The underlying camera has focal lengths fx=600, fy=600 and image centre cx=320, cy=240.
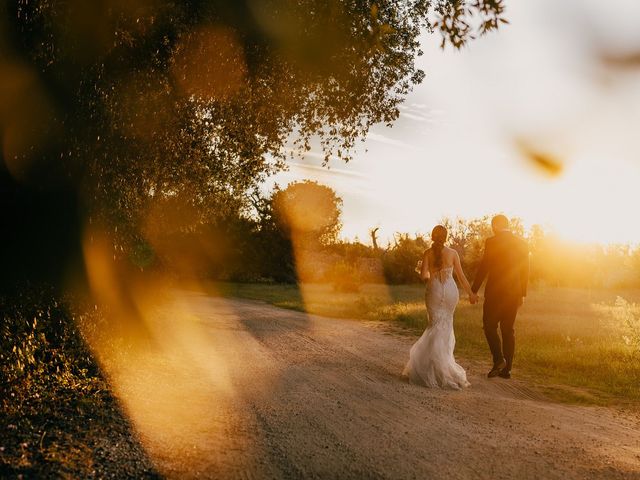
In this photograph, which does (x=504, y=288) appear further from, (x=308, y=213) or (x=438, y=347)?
(x=308, y=213)

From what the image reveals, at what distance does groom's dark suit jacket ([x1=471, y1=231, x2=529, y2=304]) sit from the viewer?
10227mm

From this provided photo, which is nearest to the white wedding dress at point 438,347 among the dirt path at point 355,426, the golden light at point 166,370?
the dirt path at point 355,426

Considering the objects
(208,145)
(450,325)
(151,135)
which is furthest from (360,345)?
(151,135)

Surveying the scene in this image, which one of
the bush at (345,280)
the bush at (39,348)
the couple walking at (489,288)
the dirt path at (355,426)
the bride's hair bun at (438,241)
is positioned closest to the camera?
the dirt path at (355,426)

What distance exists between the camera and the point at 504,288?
10.3 m

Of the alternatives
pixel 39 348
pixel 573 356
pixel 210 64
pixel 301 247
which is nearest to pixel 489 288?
pixel 573 356

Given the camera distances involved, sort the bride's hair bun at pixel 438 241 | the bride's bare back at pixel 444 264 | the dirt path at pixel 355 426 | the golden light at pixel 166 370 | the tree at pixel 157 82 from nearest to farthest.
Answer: the dirt path at pixel 355 426, the golden light at pixel 166 370, the tree at pixel 157 82, the bride's hair bun at pixel 438 241, the bride's bare back at pixel 444 264

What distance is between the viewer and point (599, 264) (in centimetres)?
7625

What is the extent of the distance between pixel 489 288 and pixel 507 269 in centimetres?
54

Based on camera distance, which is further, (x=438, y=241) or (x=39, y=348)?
(x=438, y=241)

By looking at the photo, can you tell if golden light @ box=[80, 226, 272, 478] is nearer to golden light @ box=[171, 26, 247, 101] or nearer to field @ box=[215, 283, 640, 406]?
golden light @ box=[171, 26, 247, 101]

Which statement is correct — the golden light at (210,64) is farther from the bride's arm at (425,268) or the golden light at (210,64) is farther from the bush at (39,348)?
the bride's arm at (425,268)

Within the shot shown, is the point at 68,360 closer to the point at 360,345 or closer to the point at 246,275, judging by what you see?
the point at 360,345

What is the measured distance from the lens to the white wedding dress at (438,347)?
905 centimetres
